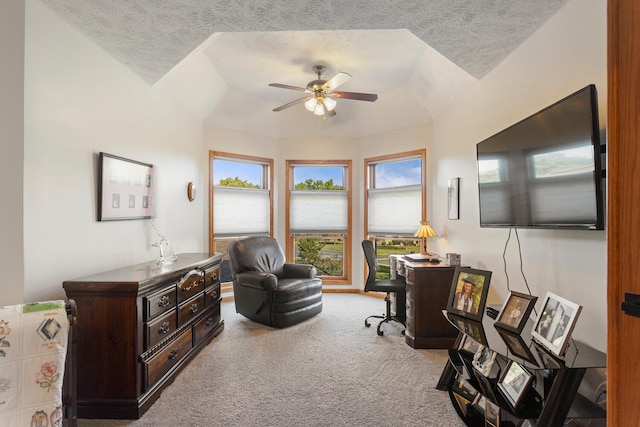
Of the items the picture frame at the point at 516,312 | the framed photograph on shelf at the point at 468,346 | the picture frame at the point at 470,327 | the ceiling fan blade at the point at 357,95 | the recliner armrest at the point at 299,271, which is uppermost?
the ceiling fan blade at the point at 357,95

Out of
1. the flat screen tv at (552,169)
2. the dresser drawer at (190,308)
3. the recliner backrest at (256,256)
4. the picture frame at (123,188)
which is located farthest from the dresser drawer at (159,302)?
the flat screen tv at (552,169)

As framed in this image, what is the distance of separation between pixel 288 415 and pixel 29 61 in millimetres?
2797

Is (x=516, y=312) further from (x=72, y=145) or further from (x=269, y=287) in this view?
(x=72, y=145)

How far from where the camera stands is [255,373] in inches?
103

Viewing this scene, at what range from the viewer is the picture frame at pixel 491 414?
67.8 inches

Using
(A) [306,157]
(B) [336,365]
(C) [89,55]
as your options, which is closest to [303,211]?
(A) [306,157]

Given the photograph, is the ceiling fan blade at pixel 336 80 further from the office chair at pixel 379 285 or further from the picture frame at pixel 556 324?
the picture frame at pixel 556 324

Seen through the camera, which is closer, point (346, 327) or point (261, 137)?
point (346, 327)

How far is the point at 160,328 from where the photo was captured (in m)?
2.34

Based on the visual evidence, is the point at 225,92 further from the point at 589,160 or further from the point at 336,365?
the point at 589,160

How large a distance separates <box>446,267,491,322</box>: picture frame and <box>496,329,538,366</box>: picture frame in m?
0.23

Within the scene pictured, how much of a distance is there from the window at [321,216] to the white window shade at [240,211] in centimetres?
46

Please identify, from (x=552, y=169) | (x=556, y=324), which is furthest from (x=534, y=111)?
(x=556, y=324)

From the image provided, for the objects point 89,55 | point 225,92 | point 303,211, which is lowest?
point 303,211
